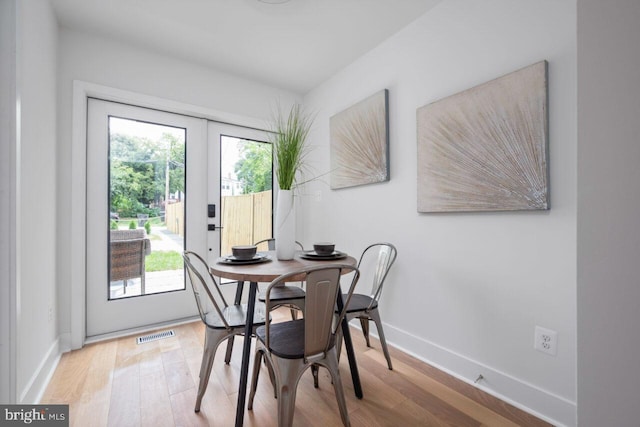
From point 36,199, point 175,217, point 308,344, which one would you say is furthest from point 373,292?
point 36,199

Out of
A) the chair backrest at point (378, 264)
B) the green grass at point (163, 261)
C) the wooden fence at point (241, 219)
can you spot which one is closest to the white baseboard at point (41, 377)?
the green grass at point (163, 261)

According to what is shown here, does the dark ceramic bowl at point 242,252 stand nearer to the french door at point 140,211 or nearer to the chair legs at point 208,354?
the chair legs at point 208,354

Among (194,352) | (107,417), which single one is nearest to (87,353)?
(194,352)

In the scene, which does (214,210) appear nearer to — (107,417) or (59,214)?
(59,214)

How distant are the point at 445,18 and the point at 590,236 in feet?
5.85

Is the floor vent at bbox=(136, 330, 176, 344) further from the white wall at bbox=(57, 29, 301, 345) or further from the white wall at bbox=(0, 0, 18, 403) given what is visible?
the white wall at bbox=(0, 0, 18, 403)

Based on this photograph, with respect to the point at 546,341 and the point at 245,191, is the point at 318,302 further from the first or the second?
the point at 245,191

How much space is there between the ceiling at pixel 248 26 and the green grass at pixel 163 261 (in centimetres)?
188

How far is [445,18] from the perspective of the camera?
1.90 m

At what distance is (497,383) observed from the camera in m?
1.61

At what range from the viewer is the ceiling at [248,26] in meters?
1.95

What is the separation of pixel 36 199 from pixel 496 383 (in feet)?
9.58

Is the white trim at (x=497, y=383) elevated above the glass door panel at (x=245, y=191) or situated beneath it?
situated beneath

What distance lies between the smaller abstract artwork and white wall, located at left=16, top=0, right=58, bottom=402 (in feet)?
7.13
